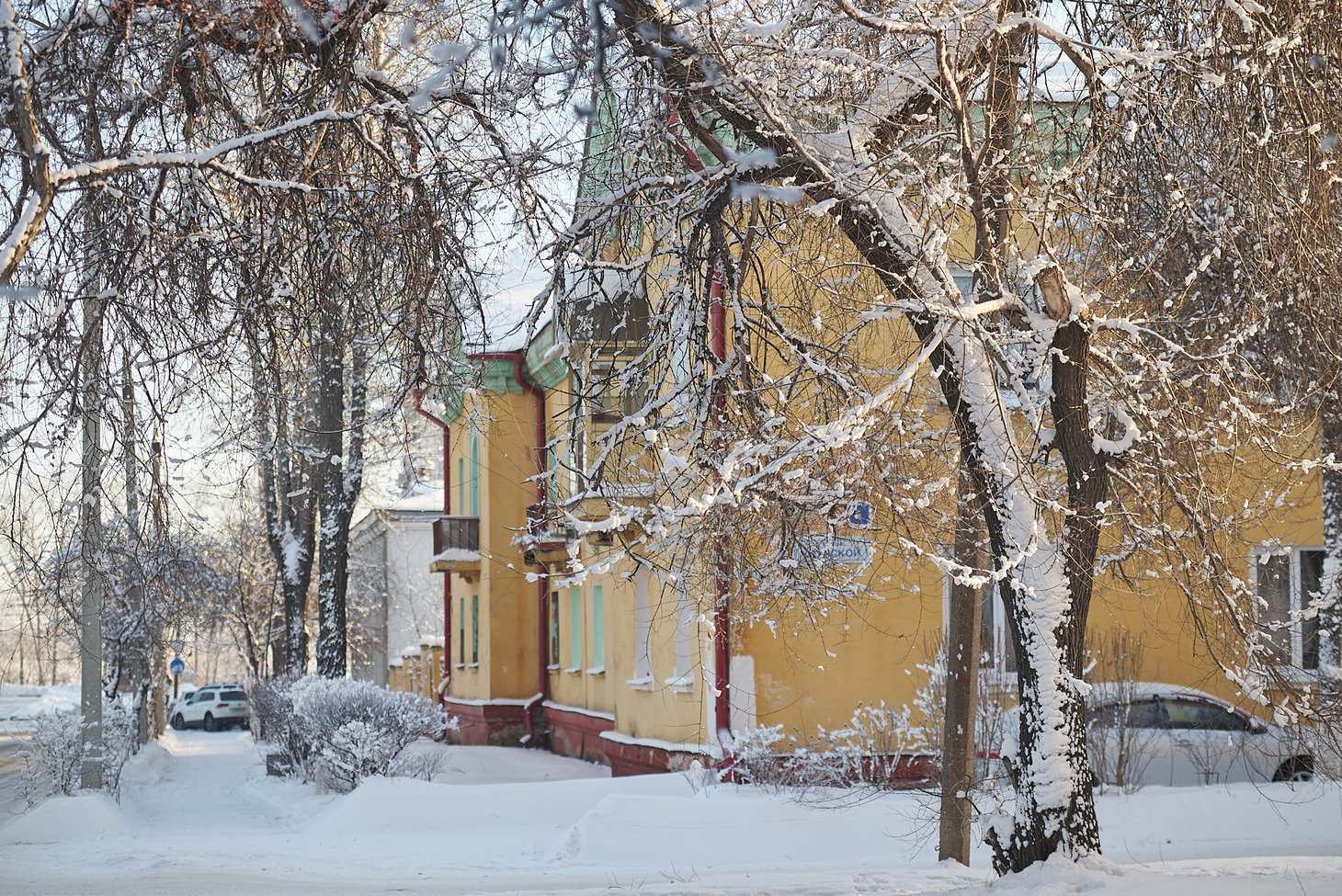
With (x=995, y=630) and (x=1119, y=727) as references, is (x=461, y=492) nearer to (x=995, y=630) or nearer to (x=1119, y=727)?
(x=995, y=630)

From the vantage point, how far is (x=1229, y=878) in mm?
7938

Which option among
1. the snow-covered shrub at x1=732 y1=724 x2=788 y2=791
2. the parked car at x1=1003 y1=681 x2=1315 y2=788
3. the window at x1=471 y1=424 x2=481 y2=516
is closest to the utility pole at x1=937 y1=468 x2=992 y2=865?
the snow-covered shrub at x1=732 y1=724 x2=788 y2=791

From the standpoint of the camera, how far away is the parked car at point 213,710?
48781 millimetres

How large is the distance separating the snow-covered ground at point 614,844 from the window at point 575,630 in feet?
26.7

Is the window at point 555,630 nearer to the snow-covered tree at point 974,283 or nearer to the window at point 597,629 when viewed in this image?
the window at point 597,629

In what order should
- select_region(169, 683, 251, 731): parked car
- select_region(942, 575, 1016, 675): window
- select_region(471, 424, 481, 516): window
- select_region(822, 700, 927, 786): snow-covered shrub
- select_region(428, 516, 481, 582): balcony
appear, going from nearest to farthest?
select_region(822, 700, 927, 786): snow-covered shrub < select_region(942, 575, 1016, 675): window < select_region(428, 516, 481, 582): balcony < select_region(471, 424, 481, 516): window < select_region(169, 683, 251, 731): parked car

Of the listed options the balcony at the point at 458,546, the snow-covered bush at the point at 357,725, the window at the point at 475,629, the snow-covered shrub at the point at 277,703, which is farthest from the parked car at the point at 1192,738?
the window at the point at 475,629

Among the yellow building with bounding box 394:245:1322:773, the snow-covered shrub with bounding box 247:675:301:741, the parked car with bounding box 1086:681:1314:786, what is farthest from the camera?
the snow-covered shrub with bounding box 247:675:301:741

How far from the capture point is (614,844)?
38.7ft

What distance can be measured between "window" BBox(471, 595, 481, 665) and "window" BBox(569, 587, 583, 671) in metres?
4.36

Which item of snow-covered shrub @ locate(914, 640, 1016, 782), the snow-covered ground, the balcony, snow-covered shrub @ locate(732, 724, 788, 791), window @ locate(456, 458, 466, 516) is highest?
window @ locate(456, 458, 466, 516)

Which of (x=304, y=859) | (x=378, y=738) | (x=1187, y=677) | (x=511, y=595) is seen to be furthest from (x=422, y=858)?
(x=511, y=595)

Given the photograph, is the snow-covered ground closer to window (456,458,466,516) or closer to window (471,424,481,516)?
window (471,424,481,516)

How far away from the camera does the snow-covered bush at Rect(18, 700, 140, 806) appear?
1683cm
